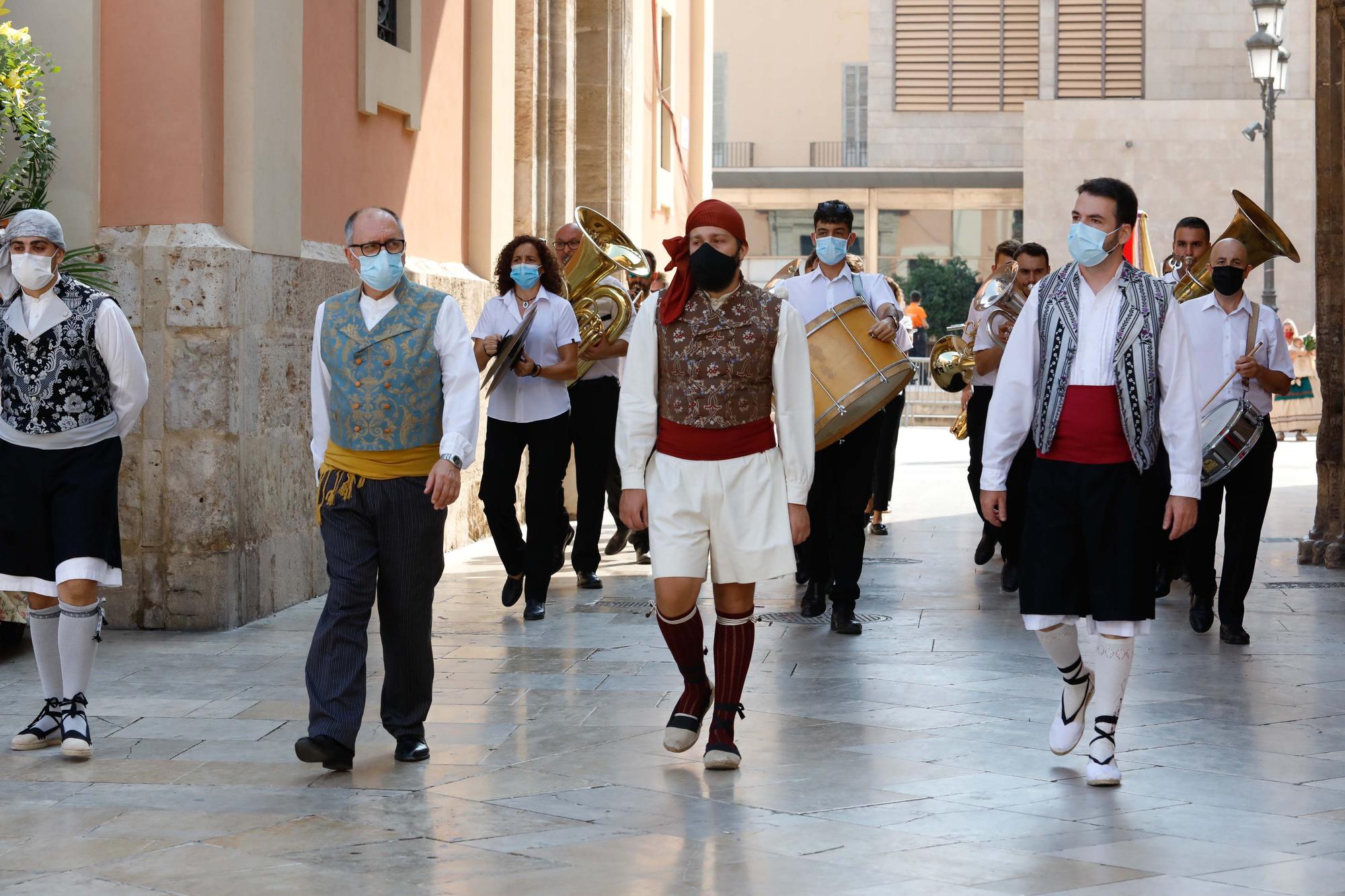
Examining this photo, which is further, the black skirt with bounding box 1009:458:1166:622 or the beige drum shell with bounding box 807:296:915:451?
the beige drum shell with bounding box 807:296:915:451

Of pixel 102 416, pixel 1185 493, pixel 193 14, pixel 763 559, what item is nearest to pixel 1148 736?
pixel 1185 493

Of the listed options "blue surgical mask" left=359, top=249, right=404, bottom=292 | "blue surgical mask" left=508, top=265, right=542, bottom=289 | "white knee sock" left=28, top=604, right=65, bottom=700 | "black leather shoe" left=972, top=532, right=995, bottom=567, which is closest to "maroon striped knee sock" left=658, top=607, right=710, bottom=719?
"blue surgical mask" left=359, top=249, right=404, bottom=292

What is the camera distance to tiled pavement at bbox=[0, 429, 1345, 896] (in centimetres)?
471

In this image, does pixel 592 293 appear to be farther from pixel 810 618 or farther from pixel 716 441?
pixel 716 441

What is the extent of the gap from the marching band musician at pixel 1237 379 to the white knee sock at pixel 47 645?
4977mm

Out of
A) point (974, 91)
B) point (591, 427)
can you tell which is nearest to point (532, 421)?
point (591, 427)

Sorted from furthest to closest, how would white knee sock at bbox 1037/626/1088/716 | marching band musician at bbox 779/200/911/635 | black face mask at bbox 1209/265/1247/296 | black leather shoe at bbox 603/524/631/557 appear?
black leather shoe at bbox 603/524/631/557 → marching band musician at bbox 779/200/911/635 → black face mask at bbox 1209/265/1247/296 → white knee sock at bbox 1037/626/1088/716

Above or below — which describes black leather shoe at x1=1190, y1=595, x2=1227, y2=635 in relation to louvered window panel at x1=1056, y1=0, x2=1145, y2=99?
below

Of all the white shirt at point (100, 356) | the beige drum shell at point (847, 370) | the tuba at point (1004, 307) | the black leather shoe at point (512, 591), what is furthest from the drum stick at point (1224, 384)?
the white shirt at point (100, 356)

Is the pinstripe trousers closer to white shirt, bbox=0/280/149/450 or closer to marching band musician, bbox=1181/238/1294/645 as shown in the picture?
white shirt, bbox=0/280/149/450

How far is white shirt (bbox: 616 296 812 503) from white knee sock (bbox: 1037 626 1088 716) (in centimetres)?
93

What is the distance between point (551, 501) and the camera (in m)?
9.52

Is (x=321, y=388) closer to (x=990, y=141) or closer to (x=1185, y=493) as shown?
(x=1185, y=493)

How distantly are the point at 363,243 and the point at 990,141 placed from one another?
44086mm
